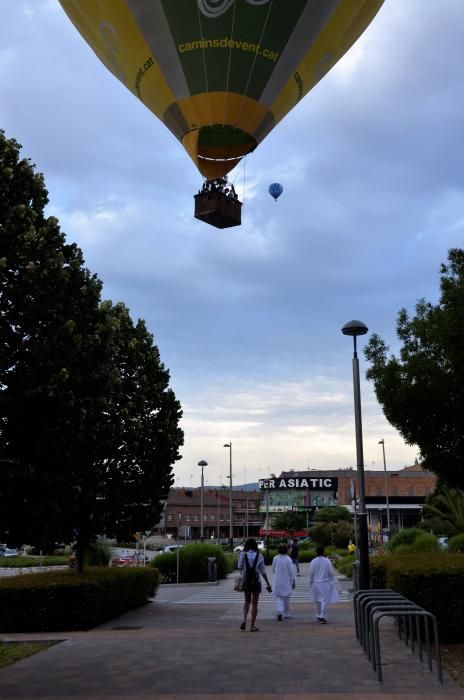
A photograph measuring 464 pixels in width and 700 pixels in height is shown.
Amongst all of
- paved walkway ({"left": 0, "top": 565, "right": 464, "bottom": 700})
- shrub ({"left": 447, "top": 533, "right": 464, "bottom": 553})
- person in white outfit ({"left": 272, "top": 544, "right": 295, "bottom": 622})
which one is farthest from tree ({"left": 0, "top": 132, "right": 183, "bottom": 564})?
shrub ({"left": 447, "top": 533, "right": 464, "bottom": 553})

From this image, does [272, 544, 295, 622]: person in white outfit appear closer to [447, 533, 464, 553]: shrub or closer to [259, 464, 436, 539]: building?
[447, 533, 464, 553]: shrub

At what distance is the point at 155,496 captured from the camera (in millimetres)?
19688

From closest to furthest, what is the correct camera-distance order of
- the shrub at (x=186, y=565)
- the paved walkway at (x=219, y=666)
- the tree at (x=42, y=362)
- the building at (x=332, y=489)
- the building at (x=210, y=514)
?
the paved walkway at (x=219, y=666) → the tree at (x=42, y=362) → the shrub at (x=186, y=565) → the building at (x=332, y=489) → the building at (x=210, y=514)

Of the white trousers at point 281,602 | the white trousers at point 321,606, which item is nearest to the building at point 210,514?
the white trousers at point 281,602

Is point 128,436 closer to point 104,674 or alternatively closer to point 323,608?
point 323,608

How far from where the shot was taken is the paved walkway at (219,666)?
800 centimetres

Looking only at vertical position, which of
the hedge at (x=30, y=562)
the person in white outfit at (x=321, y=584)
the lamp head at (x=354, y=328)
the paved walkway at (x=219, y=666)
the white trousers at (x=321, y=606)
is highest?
the lamp head at (x=354, y=328)

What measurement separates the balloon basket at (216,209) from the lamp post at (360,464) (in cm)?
688

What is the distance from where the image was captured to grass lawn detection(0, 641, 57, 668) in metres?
10.8

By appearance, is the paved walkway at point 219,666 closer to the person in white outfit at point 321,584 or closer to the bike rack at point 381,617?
the bike rack at point 381,617

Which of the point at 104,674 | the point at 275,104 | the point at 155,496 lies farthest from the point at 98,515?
the point at 275,104

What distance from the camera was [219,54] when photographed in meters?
18.2

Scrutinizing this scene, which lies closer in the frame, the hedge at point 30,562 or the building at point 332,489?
the hedge at point 30,562

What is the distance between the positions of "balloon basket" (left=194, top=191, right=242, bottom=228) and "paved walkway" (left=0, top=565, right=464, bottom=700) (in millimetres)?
11156
